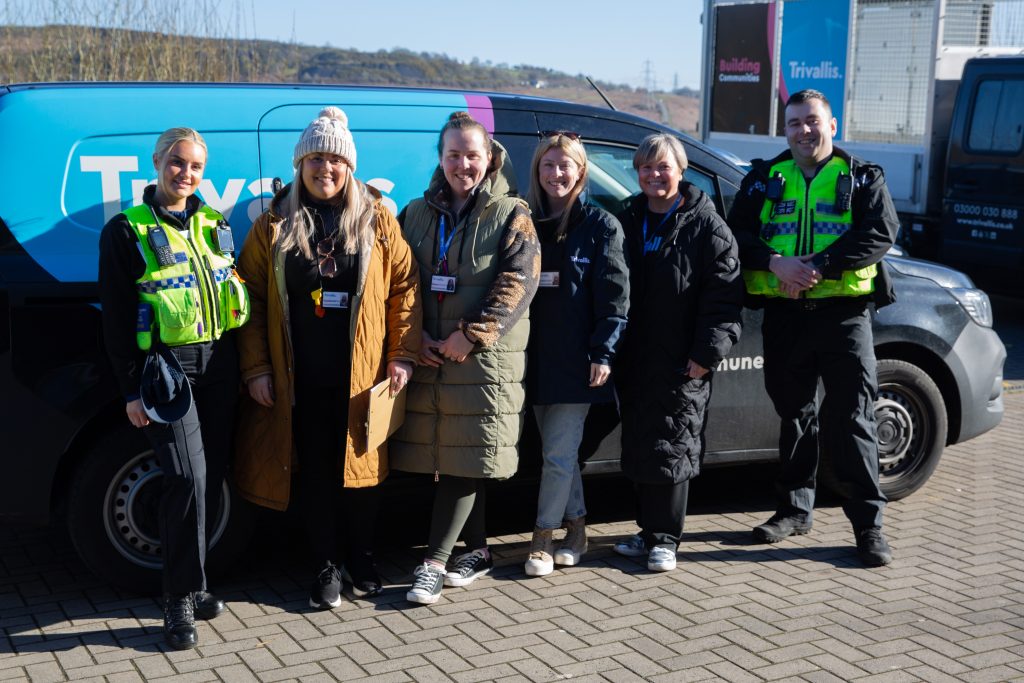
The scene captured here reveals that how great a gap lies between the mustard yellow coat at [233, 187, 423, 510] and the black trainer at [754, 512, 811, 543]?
6.00 feet

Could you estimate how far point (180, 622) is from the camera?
410cm

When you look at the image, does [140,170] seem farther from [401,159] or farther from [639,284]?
[639,284]

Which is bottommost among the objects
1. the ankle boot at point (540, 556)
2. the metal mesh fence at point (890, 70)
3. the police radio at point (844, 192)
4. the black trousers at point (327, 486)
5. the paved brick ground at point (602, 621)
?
the paved brick ground at point (602, 621)

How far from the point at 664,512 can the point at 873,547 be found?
2.93ft

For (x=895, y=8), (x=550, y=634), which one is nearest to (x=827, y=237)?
(x=550, y=634)

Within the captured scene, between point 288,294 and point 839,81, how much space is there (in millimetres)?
10120

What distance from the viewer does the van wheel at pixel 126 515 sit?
4.30 m

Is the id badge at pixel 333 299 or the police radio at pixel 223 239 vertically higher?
the police radio at pixel 223 239

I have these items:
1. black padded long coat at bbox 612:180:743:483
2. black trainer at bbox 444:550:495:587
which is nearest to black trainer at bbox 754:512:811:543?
black padded long coat at bbox 612:180:743:483

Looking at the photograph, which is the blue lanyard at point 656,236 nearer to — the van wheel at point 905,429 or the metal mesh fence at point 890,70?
the van wheel at point 905,429

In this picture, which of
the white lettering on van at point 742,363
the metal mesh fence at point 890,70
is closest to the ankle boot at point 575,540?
the white lettering on van at point 742,363

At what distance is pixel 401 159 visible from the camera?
4.81 metres

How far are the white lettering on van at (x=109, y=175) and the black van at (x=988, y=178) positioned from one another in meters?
8.71

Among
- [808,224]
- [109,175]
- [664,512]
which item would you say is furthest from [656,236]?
[109,175]
